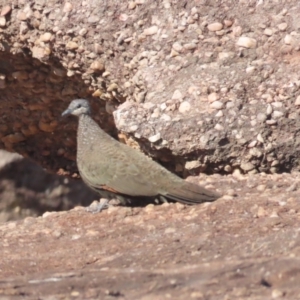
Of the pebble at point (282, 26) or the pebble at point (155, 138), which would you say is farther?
the pebble at point (282, 26)

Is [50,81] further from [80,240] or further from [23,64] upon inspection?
[80,240]

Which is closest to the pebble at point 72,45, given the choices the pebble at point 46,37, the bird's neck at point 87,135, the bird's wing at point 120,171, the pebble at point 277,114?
the pebble at point 46,37

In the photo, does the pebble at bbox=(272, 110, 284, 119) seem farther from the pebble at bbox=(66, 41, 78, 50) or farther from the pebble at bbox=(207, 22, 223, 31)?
the pebble at bbox=(66, 41, 78, 50)

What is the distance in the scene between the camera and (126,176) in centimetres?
446

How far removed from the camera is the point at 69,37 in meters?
5.60

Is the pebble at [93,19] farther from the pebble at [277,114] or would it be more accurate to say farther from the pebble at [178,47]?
the pebble at [277,114]

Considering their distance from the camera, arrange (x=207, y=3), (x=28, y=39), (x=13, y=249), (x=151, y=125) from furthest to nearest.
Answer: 1. (x=28, y=39)
2. (x=207, y=3)
3. (x=151, y=125)
4. (x=13, y=249)

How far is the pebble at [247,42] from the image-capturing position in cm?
518

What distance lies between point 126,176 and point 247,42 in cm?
135

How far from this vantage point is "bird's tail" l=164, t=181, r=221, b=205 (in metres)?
4.29

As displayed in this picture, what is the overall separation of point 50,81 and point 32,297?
10.5 ft

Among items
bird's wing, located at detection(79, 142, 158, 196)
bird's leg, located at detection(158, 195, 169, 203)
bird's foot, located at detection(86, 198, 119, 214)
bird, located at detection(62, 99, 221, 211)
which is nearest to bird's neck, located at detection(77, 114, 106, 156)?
bird, located at detection(62, 99, 221, 211)

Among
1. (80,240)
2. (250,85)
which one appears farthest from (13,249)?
(250,85)

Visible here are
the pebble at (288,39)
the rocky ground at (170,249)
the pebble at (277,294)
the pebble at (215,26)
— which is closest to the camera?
the pebble at (277,294)
